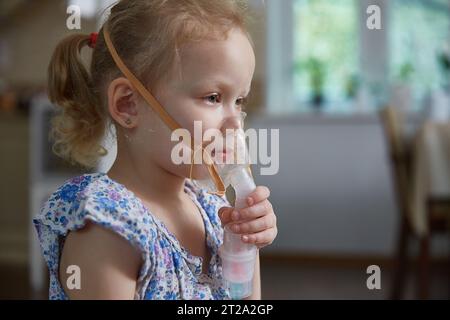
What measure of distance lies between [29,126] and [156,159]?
287cm

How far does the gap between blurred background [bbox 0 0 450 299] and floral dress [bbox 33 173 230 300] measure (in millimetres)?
2383

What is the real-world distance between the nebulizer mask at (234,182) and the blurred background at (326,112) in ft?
7.99

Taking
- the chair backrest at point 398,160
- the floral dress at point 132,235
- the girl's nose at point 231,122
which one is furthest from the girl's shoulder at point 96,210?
the chair backrest at point 398,160

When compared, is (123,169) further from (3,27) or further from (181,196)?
(3,27)

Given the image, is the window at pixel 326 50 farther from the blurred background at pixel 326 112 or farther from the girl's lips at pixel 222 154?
the girl's lips at pixel 222 154

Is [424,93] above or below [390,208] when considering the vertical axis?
above

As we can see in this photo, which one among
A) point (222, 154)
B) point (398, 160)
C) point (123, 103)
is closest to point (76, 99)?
point (123, 103)

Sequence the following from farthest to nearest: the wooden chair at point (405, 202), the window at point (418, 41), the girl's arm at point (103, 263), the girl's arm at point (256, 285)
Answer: the window at point (418, 41)
the wooden chair at point (405, 202)
the girl's arm at point (256, 285)
the girl's arm at point (103, 263)

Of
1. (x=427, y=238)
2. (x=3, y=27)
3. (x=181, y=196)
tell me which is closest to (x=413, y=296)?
(x=427, y=238)

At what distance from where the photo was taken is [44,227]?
63 centimetres

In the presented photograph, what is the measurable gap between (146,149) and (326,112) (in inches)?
120

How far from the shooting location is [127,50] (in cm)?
61

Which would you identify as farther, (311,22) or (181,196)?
(311,22)

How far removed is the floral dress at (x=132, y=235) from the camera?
56cm
